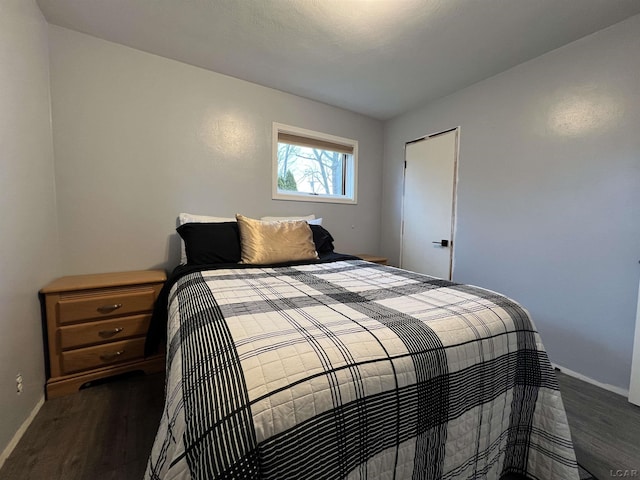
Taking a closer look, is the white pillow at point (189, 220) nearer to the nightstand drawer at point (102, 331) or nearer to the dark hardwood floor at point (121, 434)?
the nightstand drawer at point (102, 331)

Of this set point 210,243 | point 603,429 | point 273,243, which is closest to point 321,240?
point 273,243

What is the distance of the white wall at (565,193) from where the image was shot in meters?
1.76

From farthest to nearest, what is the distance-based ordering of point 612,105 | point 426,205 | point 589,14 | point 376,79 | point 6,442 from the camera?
point 426,205
point 376,79
point 612,105
point 589,14
point 6,442

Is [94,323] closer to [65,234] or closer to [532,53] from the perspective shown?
[65,234]

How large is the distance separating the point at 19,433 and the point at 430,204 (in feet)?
11.4

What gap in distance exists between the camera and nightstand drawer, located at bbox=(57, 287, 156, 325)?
1.67m

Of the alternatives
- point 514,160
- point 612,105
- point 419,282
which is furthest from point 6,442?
point 612,105

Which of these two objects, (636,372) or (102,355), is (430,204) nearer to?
(636,372)

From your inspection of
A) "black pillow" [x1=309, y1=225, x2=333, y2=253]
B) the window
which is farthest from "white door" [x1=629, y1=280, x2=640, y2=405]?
the window

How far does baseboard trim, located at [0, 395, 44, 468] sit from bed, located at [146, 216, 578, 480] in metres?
0.99

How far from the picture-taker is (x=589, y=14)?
1.67 meters

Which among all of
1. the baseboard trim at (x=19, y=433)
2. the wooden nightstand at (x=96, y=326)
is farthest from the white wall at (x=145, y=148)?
the baseboard trim at (x=19, y=433)

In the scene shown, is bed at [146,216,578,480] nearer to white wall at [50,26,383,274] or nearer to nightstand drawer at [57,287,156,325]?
nightstand drawer at [57,287,156,325]

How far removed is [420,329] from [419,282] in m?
0.68
